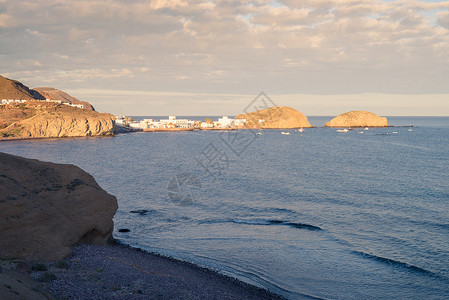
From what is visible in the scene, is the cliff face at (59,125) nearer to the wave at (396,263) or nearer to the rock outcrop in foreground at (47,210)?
the rock outcrop in foreground at (47,210)

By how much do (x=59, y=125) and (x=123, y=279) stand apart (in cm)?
13898

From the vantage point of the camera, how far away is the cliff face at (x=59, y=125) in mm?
131875

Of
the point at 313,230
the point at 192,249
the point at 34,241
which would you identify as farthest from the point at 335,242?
the point at 34,241

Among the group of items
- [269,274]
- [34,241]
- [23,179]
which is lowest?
[269,274]

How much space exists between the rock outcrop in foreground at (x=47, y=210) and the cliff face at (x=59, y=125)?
119m

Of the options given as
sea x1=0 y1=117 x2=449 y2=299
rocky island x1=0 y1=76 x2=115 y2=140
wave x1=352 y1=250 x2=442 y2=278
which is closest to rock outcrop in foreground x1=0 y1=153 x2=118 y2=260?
sea x1=0 y1=117 x2=449 y2=299

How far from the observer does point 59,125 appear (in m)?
140

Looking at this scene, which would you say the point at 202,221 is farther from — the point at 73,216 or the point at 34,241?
the point at 34,241

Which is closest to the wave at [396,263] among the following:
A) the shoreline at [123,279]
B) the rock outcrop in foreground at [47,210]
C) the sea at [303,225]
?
the sea at [303,225]

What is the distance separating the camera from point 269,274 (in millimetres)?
22859

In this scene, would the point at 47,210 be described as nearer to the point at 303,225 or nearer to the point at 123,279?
the point at 123,279

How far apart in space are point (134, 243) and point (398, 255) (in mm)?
20215

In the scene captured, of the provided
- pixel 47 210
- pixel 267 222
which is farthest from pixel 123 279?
pixel 267 222

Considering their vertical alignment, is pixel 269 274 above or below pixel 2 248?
below
